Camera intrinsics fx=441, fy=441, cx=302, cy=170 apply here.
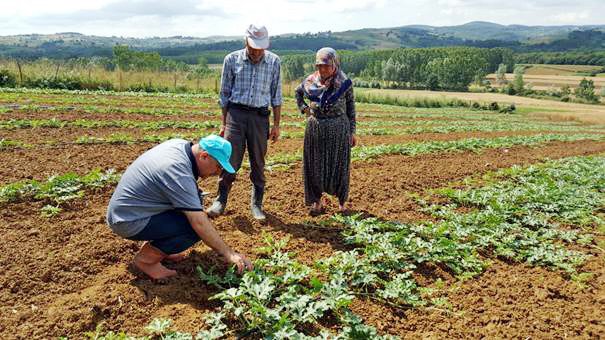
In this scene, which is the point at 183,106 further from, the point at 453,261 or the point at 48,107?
the point at 453,261

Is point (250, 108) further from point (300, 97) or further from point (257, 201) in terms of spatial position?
point (257, 201)

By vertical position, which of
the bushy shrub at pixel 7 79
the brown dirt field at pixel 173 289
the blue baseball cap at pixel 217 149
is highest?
the bushy shrub at pixel 7 79

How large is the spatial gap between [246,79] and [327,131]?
1143mm

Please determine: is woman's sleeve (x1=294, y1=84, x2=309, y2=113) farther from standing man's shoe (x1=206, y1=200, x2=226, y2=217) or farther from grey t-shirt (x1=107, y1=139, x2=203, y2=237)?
grey t-shirt (x1=107, y1=139, x2=203, y2=237)

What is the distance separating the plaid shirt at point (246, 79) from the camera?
4.88 m

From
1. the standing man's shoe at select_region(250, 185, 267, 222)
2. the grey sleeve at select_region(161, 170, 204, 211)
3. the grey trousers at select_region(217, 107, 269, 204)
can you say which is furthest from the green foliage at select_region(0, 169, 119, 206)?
the grey sleeve at select_region(161, 170, 204, 211)

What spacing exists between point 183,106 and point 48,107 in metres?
4.90

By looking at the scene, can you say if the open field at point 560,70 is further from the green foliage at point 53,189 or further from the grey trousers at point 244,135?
the green foliage at point 53,189

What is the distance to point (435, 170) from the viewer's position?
857cm

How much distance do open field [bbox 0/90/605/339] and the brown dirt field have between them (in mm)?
14

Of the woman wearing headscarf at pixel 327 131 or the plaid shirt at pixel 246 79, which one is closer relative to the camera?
the plaid shirt at pixel 246 79

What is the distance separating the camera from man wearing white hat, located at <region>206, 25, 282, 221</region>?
16.0 feet

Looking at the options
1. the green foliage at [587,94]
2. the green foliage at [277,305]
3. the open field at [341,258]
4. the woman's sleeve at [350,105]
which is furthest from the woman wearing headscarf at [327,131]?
the green foliage at [587,94]

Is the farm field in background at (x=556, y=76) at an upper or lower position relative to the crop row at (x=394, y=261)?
upper
